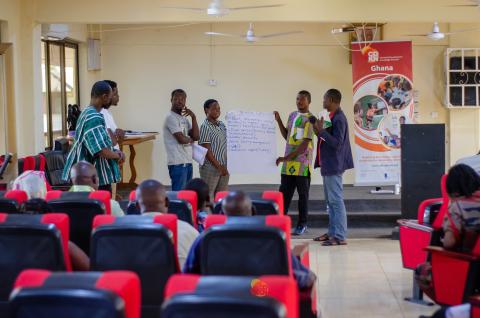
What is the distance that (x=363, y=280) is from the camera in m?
6.41

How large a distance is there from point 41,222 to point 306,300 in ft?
4.40

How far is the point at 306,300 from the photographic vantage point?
3.89 meters

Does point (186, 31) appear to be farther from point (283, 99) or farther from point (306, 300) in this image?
point (306, 300)

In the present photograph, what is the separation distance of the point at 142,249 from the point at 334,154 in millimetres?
4184

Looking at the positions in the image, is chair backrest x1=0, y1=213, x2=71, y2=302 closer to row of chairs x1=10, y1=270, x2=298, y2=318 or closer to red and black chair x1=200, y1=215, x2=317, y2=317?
red and black chair x1=200, y1=215, x2=317, y2=317

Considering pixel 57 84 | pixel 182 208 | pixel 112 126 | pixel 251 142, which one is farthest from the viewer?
pixel 57 84

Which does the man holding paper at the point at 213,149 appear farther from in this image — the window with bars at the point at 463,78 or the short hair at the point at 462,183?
the window with bars at the point at 463,78

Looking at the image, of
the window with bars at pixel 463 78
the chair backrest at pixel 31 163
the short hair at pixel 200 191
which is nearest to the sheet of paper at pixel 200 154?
the chair backrest at pixel 31 163

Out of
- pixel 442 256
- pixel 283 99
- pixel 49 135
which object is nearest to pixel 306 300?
pixel 442 256

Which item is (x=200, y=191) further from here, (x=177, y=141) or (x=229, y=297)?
(x=229, y=297)

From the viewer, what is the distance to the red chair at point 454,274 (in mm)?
4395

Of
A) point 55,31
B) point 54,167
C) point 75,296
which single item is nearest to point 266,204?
point 75,296

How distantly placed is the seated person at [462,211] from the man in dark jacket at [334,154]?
2.87 meters

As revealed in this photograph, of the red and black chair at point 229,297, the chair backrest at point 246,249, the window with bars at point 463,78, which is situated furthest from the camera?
the window with bars at point 463,78
